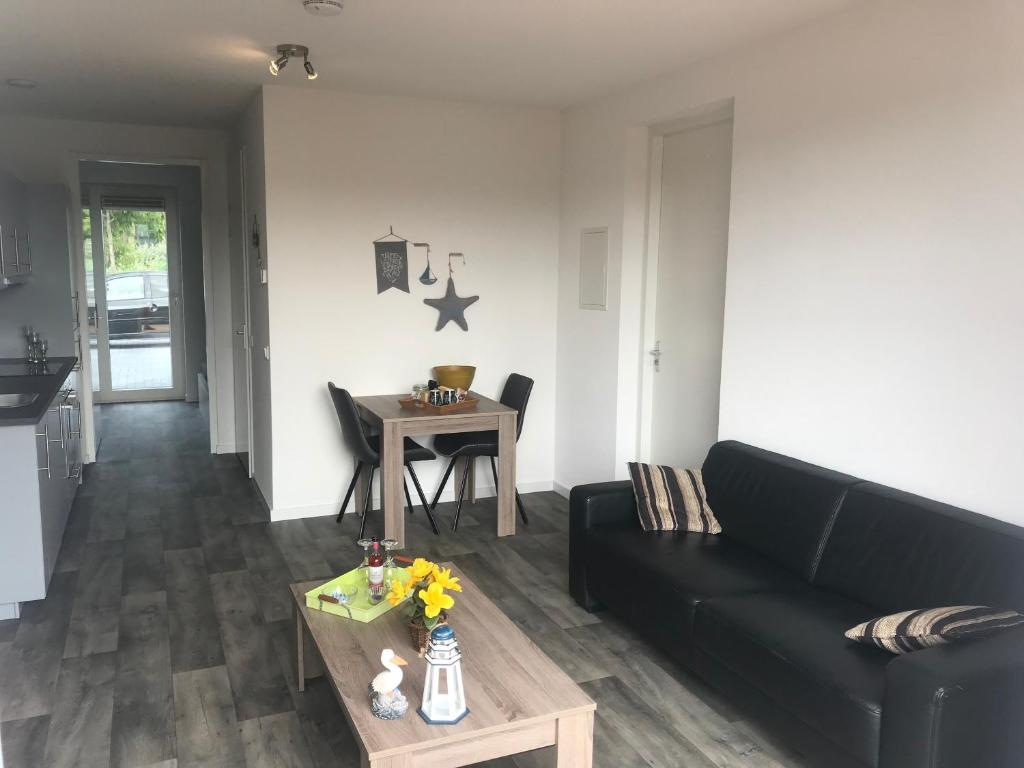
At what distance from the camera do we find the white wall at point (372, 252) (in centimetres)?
482

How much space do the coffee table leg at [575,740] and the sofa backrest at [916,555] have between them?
1.15m

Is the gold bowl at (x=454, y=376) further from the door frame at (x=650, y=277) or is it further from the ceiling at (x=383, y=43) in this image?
the ceiling at (x=383, y=43)

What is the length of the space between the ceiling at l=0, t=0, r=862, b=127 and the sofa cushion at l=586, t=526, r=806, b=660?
207cm

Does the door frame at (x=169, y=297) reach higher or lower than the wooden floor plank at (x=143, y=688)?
higher

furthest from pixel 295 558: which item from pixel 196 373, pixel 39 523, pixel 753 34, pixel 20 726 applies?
pixel 196 373

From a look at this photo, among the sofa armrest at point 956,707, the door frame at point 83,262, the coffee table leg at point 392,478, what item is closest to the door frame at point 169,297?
the door frame at point 83,262

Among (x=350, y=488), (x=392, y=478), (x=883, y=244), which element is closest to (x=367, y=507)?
(x=350, y=488)

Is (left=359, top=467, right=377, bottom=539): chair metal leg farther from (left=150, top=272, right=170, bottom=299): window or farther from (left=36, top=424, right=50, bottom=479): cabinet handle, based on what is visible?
(left=150, top=272, right=170, bottom=299): window

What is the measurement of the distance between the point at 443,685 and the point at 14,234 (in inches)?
172

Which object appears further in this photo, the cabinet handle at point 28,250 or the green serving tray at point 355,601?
the cabinet handle at point 28,250

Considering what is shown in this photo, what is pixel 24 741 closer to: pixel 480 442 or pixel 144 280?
pixel 480 442

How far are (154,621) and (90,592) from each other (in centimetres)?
53

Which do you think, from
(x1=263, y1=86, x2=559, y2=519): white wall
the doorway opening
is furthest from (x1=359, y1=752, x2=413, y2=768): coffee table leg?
the doorway opening

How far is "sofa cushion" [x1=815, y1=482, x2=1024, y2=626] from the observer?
95.9 inches
